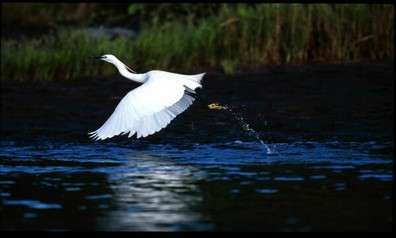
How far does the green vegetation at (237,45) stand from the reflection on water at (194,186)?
5.72 meters

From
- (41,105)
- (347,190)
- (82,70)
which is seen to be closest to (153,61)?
(82,70)

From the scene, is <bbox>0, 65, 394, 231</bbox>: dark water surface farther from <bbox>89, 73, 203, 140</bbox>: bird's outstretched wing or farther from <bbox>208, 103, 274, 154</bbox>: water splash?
<bbox>89, 73, 203, 140</bbox>: bird's outstretched wing

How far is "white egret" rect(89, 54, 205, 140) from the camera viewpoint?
12.0 meters

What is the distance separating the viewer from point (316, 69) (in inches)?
765

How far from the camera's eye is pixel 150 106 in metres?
12.2

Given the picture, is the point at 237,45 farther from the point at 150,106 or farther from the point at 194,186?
the point at 194,186

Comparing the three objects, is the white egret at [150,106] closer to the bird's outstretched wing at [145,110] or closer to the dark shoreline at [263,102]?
the bird's outstretched wing at [145,110]

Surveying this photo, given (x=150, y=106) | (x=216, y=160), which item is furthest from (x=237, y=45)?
(x=216, y=160)

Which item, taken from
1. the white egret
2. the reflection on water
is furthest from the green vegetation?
the white egret

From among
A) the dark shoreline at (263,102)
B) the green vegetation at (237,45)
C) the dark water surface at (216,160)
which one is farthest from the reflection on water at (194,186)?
the green vegetation at (237,45)

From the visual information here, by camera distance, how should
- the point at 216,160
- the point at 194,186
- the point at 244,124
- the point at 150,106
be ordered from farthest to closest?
the point at 244,124 → the point at 150,106 → the point at 216,160 → the point at 194,186

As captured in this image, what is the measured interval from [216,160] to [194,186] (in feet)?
5.13

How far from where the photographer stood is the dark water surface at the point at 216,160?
9188 millimetres

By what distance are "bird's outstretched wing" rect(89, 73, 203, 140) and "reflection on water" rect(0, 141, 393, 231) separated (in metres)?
0.33
